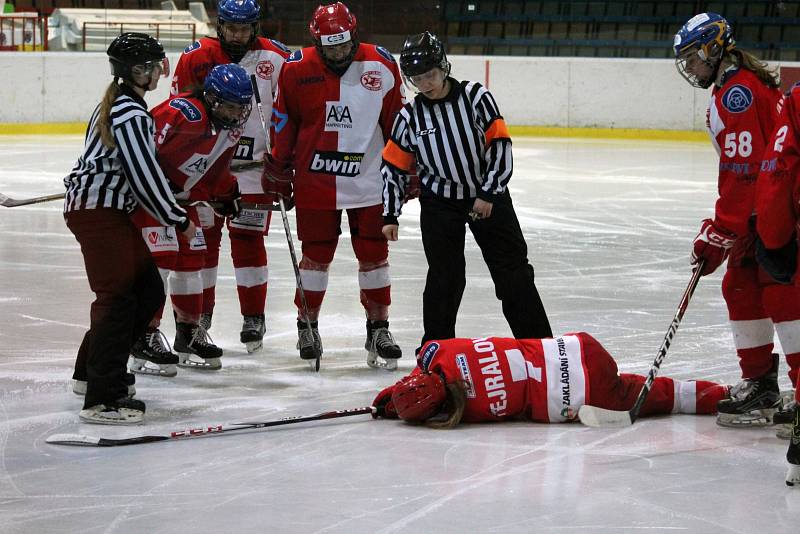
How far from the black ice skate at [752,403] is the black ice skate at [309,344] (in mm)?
1548

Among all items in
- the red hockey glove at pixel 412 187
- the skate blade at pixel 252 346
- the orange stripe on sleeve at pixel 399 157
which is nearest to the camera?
the orange stripe on sleeve at pixel 399 157

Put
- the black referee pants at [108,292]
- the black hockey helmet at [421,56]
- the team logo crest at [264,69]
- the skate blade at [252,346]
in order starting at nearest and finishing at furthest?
1. the black referee pants at [108,292]
2. the black hockey helmet at [421,56]
3. the skate blade at [252,346]
4. the team logo crest at [264,69]

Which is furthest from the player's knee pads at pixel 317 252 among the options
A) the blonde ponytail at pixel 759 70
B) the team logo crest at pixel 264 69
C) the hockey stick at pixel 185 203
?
the blonde ponytail at pixel 759 70

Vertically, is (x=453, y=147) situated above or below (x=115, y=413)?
above

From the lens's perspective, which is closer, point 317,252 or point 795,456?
point 795,456

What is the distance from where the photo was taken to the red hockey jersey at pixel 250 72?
476 cm

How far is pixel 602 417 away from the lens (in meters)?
3.47

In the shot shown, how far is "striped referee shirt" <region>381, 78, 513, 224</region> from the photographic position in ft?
13.1

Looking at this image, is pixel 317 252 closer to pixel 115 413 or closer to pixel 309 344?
pixel 309 344

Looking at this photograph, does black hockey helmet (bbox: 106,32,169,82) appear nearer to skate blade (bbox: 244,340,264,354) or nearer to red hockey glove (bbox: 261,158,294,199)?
red hockey glove (bbox: 261,158,294,199)

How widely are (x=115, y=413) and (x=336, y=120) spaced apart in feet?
5.06

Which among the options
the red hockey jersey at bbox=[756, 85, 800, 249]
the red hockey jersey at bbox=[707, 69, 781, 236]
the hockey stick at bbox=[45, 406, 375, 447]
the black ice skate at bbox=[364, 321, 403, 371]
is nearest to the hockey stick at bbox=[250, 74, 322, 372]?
the black ice skate at bbox=[364, 321, 403, 371]

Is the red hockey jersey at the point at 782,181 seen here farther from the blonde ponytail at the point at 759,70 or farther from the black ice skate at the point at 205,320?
the black ice skate at the point at 205,320

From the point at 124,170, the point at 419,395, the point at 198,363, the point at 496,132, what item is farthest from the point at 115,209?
the point at 496,132
